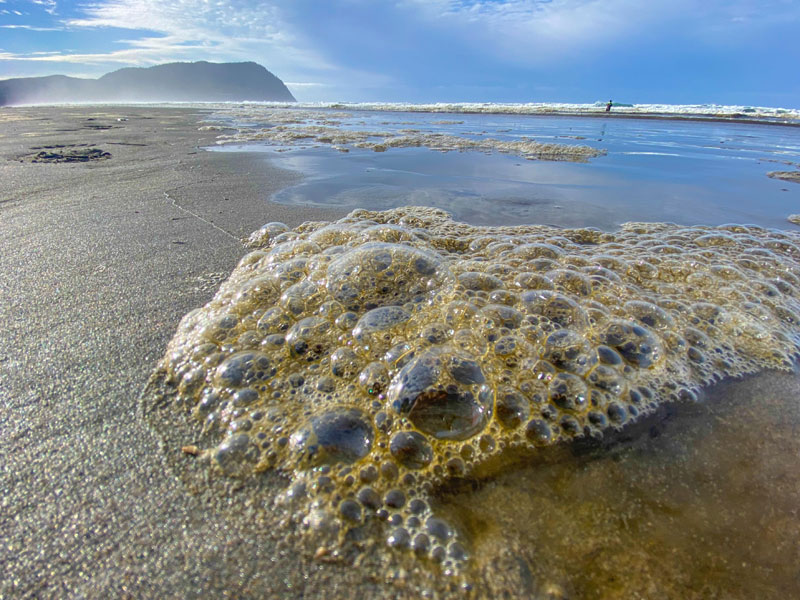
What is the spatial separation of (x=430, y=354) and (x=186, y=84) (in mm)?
122535

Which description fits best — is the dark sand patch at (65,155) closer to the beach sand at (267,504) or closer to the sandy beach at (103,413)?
the sandy beach at (103,413)

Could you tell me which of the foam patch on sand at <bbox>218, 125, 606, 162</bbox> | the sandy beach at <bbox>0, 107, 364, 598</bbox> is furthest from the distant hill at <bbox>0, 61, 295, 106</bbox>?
the sandy beach at <bbox>0, 107, 364, 598</bbox>

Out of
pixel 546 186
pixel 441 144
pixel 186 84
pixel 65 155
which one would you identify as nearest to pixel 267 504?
pixel 546 186

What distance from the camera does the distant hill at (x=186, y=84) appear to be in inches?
2993

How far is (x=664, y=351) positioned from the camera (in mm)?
1511

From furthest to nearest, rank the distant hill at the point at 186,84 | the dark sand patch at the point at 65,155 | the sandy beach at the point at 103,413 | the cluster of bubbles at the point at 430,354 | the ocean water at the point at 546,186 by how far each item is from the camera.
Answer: the distant hill at the point at 186,84, the dark sand patch at the point at 65,155, the ocean water at the point at 546,186, the cluster of bubbles at the point at 430,354, the sandy beach at the point at 103,413

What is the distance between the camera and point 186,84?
9669 cm

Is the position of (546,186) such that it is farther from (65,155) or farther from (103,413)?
(65,155)

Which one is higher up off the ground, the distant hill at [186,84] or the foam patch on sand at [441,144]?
the distant hill at [186,84]

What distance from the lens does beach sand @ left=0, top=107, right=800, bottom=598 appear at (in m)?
0.75

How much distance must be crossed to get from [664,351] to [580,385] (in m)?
0.45

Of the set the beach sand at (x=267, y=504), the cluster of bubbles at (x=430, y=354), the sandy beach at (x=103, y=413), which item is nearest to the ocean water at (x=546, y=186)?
the cluster of bubbles at (x=430, y=354)

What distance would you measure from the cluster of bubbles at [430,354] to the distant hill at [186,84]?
84958mm

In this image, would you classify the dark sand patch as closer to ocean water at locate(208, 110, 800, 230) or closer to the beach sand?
ocean water at locate(208, 110, 800, 230)
